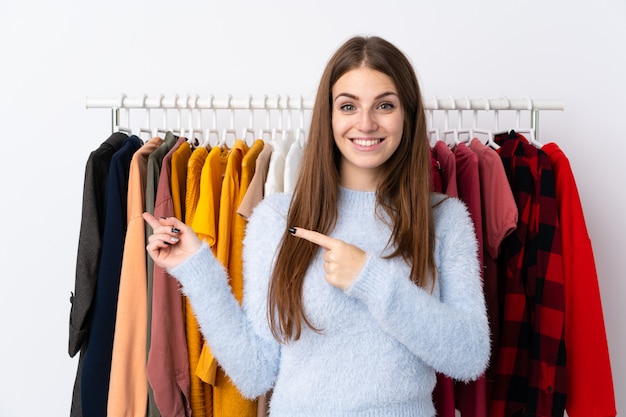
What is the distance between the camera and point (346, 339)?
4.57 feet

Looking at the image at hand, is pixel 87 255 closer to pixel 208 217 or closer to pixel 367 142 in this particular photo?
pixel 208 217

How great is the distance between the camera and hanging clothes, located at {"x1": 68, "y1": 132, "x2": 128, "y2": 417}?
178 centimetres

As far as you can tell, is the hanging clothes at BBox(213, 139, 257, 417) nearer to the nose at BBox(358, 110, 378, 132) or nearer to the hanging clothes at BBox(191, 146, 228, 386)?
the hanging clothes at BBox(191, 146, 228, 386)

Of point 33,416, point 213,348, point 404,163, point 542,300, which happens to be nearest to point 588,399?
point 542,300

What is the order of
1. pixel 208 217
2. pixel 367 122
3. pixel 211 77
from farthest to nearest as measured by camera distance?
pixel 211 77
pixel 208 217
pixel 367 122

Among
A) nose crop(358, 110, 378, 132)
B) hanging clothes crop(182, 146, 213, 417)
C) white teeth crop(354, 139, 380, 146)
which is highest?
nose crop(358, 110, 378, 132)

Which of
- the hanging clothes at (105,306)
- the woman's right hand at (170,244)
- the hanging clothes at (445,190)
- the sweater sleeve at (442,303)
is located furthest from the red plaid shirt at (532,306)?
the hanging clothes at (105,306)

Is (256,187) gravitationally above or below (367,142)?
below

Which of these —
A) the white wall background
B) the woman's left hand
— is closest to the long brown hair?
the woman's left hand

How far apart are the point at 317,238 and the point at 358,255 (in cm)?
10

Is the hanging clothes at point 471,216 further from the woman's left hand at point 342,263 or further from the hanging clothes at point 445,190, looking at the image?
the woman's left hand at point 342,263

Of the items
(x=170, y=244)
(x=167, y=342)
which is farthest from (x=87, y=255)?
(x=170, y=244)

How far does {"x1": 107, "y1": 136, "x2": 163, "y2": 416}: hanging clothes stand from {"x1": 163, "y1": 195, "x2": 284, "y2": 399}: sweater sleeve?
46 centimetres

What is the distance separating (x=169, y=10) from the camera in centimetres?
269
